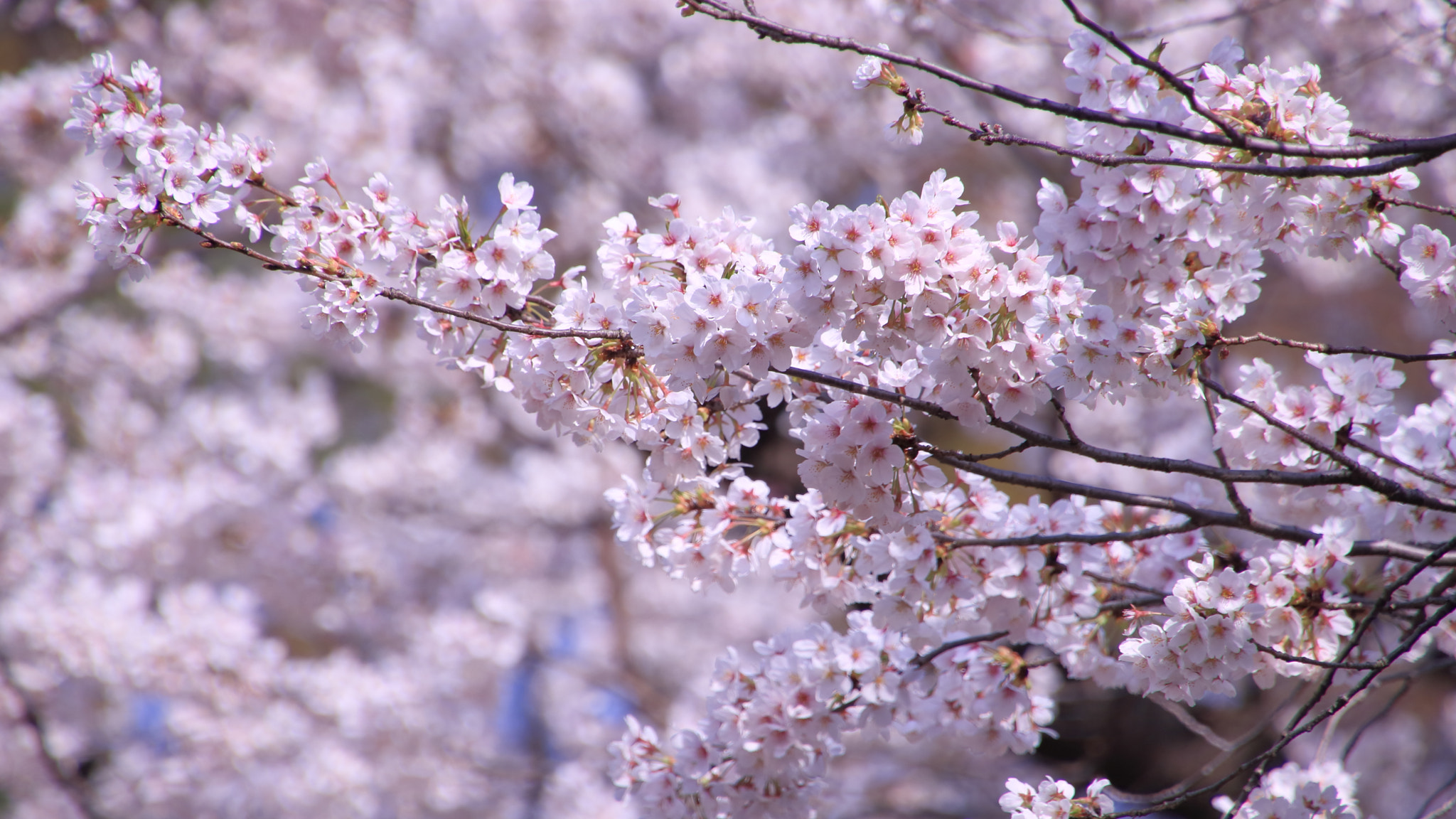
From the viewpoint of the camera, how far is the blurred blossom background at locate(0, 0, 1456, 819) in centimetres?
657

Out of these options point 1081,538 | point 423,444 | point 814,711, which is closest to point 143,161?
point 814,711

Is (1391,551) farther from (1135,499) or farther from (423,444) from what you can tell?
(423,444)

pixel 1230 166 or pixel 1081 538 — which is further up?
pixel 1230 166

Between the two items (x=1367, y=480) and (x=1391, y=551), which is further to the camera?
(x=1391, y=551)

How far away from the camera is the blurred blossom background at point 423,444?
21.6ft

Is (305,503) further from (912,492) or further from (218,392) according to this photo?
(912,492)

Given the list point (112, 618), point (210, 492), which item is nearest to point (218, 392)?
point (210, 492)

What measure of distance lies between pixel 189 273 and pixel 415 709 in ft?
16.5

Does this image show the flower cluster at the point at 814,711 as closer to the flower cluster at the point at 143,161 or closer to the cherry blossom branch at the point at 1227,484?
the cherry blossom branch at the point at 1227,484

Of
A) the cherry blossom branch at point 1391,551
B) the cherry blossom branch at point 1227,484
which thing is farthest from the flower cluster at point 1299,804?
the cherry blossom branch at point 1227,484

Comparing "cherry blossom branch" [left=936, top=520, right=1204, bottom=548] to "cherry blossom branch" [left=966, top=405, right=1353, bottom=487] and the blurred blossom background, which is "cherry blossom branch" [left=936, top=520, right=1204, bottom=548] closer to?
"cherry blossom branch" [left=966, top=405, right=1353, bottom=487]

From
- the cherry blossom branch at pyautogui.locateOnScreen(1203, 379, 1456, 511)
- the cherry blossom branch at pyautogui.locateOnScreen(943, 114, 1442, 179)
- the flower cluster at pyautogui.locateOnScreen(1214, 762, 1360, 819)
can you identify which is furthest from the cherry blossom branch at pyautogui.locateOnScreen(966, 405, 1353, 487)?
the flower cluster at pyautogui.locateOnScreen(1214, 762, 1360, 819)

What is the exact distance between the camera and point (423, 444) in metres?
8.91

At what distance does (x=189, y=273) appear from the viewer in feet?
28.9
